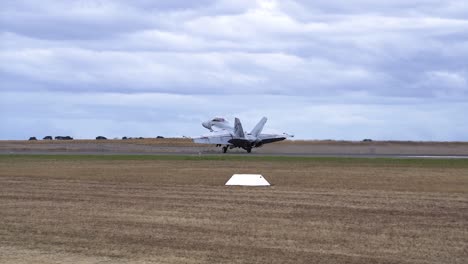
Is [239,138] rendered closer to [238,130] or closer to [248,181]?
[238,130]

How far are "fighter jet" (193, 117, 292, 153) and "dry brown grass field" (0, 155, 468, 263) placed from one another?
46229 mm

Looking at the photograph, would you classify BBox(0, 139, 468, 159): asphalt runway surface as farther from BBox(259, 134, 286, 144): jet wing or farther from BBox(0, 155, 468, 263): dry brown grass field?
BBox(0, 155, 468, 263): dry brown grass field

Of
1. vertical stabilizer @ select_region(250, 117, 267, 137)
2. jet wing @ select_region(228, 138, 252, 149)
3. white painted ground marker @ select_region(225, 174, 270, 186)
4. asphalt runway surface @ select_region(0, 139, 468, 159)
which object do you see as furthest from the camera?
vertical stabilizer @ select_region(250, 117, 267, 137)

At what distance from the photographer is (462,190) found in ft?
96.6

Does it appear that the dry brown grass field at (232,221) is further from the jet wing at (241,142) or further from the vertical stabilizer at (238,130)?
the vertical stabilizer at (238,130)

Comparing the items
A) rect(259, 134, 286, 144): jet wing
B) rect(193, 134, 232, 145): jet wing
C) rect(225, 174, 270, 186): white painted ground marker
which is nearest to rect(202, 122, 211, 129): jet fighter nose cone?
rect(193, 134, 232, 145): jet wing

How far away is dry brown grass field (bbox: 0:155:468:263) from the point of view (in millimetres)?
15156

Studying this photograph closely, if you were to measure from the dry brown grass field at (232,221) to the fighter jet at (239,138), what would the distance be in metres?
46.2

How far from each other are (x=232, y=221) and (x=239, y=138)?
201ft

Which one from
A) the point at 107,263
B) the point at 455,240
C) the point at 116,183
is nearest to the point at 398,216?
the point at 455,240

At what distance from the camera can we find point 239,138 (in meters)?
81.0

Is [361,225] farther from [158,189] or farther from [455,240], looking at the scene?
[158,189]

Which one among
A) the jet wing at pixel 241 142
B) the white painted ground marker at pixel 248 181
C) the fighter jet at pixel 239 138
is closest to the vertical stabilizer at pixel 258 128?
the fighter jet at pixel 239 138

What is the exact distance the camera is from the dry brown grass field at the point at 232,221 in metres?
15.2
